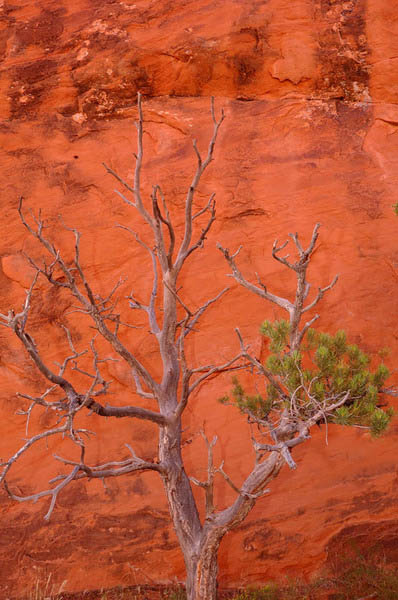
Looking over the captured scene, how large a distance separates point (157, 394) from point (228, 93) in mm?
4345

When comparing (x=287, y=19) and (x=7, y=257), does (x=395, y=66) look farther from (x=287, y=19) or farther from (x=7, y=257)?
(x=7, y=257)

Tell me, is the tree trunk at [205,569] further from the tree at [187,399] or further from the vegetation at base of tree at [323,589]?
the vegetation at base of tree at [323,589]

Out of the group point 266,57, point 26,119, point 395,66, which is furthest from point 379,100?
point 26,119

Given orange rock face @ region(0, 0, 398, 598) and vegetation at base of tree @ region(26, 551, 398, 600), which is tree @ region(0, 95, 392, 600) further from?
orange rock face @ region(0, 0, 398, 598)

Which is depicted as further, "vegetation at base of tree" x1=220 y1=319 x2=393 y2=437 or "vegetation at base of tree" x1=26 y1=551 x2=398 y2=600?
"vegetation at base of tree" x1=26 y1=551 x2=398 y2=600

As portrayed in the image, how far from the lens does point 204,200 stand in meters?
7.56

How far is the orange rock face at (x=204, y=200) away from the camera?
7.00 m

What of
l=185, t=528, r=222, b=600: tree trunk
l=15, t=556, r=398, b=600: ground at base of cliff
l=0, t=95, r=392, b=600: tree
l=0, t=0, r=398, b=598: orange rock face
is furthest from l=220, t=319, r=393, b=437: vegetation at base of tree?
l=15, t=556, r=398, b=600: ground at base of cliff

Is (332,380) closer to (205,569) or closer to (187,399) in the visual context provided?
(187,399)

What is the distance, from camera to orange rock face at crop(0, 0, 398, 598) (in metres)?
7.00

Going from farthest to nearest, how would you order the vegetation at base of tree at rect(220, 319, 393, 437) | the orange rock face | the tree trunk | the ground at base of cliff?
1. the orange rock face
2. the ground at base of cliff
3. the tree trunk
4. the vegetation at base of tree at rect(220, 319, 393, 437)

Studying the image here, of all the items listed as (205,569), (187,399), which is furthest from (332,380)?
(205,569)

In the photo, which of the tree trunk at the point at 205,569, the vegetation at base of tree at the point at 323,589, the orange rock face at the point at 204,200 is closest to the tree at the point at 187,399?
the tree trunk at the point at 205,569

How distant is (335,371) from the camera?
4730mm
